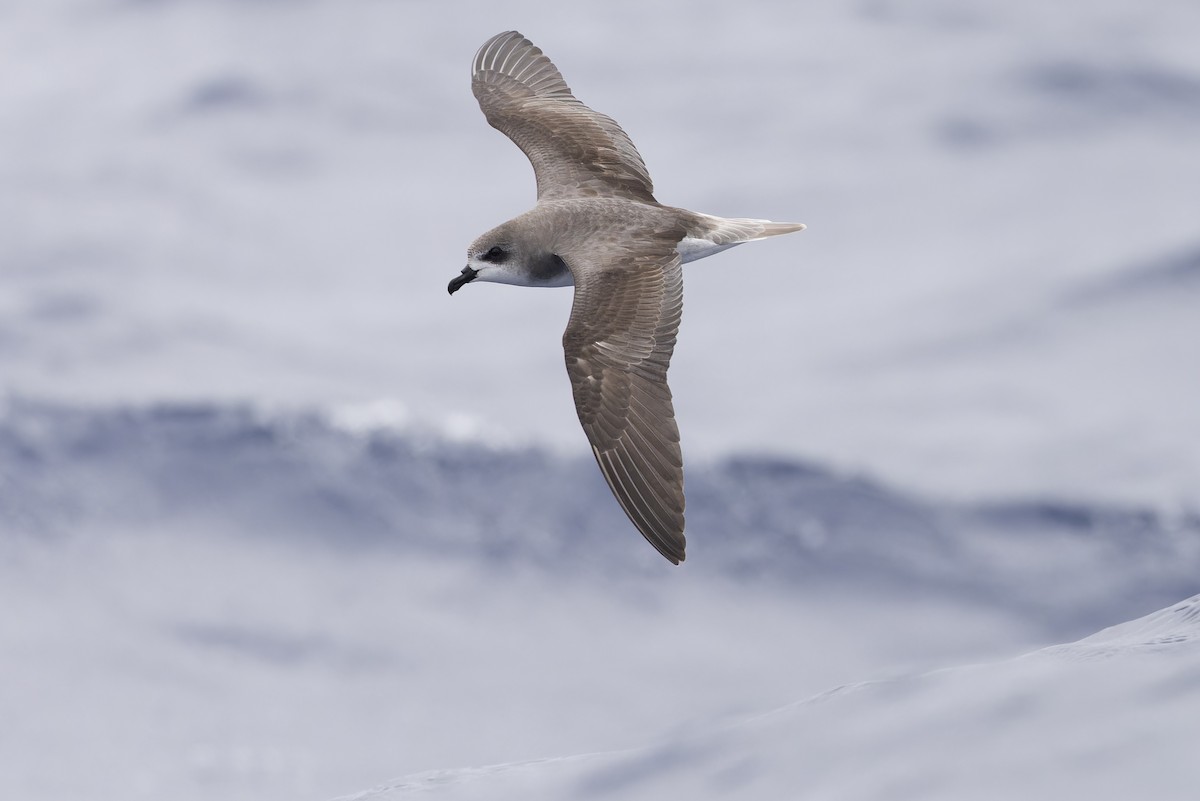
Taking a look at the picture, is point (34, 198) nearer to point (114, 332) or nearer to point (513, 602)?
point (114, 332)

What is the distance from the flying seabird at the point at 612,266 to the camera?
852 cm

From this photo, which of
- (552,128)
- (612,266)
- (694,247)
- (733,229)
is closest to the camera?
(612,266)

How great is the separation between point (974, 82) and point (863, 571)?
7.09 metres

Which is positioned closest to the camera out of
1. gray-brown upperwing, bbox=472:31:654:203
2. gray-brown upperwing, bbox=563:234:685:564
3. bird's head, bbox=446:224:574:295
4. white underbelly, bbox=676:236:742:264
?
gray-brown upperwing, bbox=563:234:685:564

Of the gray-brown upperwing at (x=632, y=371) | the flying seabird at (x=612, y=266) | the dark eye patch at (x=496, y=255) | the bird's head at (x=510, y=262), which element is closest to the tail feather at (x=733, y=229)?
the flying seabird at (x=612, y=266)

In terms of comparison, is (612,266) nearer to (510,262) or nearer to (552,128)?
(510,262)

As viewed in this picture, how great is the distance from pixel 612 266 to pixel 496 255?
745mm

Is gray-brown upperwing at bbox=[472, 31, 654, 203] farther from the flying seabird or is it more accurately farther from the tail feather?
the tail feather

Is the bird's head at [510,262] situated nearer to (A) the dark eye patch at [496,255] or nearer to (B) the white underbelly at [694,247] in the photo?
(A) the dark eye patch at [496,255]

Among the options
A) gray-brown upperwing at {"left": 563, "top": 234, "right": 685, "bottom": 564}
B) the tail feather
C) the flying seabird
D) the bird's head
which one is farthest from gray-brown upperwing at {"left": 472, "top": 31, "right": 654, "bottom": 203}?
gray-brown upperwing at {"left": 563, "top": 234, "right": 685, "bottom": 564}

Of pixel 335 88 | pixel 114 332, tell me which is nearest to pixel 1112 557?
pixel 114 332

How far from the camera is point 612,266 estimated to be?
9.21 m

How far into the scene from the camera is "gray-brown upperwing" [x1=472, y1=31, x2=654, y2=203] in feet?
34.1

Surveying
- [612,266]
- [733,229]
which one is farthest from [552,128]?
[612,266]
